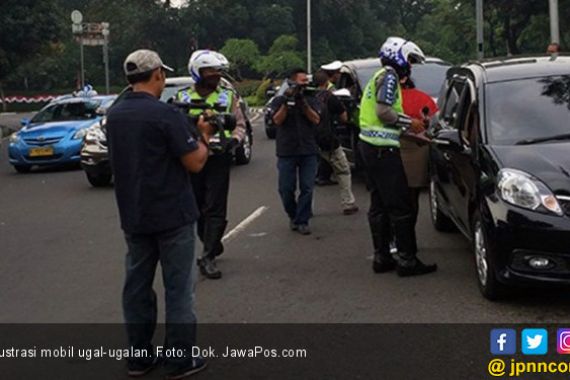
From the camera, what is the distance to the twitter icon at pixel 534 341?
4.82 meters

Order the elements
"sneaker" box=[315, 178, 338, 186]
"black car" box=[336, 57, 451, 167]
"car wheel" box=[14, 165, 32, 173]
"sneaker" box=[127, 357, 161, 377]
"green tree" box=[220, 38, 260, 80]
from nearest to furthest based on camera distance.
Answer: "sneaker" box=[127, 357, 161, 377] < "black car" box=[336, 57, 451, 167] < "sneaker" box=[315, 178, 338, 186] < "car wheel" box=[14, 165, 32, 173] < "green tree" box=[220, 38, 260, 80]

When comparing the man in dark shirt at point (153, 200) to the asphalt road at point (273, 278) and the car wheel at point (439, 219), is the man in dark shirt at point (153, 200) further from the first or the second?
the car wheel at point (439, 219)

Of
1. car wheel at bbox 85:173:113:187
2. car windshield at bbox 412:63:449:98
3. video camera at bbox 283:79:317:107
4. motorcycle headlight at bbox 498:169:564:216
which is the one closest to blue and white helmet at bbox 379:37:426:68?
motorcycle headlight at bbox 498:169:564:216

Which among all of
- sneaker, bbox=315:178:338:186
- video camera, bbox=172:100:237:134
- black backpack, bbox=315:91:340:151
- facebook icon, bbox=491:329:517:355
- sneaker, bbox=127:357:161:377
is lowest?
sneaker, bbox=127:357:161:377

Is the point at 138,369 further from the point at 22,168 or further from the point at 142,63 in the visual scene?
the point at 22,168

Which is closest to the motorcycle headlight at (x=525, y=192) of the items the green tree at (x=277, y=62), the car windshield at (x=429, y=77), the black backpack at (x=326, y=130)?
the black backpack at (x=326, y=130)

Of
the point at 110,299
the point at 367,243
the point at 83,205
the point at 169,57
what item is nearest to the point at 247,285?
the point at 110,299

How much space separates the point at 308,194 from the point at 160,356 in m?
3.92

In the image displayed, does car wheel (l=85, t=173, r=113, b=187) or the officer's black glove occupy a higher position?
the officer's black glove

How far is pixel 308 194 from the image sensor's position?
8.62 m

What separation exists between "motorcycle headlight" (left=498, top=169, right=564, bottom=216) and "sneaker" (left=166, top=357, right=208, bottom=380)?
2.22 metres

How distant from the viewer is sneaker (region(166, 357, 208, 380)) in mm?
4656

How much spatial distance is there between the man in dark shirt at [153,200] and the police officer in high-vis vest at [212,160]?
2.00 metres

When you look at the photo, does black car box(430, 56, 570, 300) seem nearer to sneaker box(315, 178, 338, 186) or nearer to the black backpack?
the black backpack
